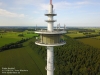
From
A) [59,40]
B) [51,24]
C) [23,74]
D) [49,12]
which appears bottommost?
[23,74]

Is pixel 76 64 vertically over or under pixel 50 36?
under

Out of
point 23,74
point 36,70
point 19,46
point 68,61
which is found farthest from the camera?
point 19,46

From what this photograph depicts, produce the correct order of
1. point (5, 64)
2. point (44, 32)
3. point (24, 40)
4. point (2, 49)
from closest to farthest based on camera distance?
point (44, 32)
point (5, 64)
point (2, 49)
point (24, 40)

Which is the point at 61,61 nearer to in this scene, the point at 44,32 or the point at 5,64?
the point at 5,64

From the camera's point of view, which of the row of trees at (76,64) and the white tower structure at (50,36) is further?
the row of trees at (76,64)

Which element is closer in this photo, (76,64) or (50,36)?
(50,36)

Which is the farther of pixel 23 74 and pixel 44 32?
pixel 23 74

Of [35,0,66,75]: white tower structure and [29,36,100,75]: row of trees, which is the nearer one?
[35,0,66,75]: white tower structure

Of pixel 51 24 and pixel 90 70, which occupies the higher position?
pixel 51 24

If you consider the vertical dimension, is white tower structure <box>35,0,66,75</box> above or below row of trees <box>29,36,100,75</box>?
above

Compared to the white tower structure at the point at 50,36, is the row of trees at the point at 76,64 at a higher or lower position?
lower

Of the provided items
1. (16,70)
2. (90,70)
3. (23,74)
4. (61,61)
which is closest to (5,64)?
(16,70)
